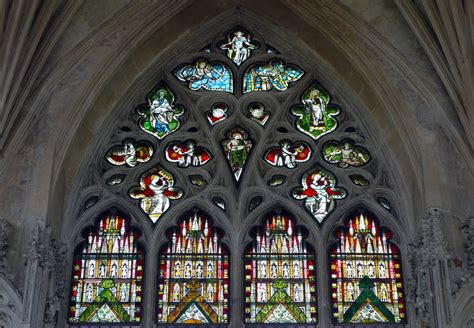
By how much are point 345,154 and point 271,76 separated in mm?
2122

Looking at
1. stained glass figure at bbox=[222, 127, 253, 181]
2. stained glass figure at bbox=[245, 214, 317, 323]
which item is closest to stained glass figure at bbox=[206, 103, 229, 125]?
stained glass figure at bbox=[222, 127, 253, 181]

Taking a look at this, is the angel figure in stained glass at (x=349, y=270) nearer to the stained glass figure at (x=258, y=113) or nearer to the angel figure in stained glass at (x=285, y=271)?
the angel figure in stained glass at (x=285, y=271)

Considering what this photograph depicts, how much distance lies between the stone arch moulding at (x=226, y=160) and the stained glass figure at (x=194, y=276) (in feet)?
0.62

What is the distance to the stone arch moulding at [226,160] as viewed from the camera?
1908 cm

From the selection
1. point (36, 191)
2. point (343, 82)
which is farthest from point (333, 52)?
point (36, 191)

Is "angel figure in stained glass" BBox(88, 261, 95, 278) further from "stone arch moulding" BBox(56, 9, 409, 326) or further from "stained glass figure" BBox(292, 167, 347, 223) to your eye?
"stained glass figure" BBox(292, 167, 347, 223)

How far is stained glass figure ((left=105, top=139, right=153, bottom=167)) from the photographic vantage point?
20031 mm

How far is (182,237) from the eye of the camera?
1909 centimetres

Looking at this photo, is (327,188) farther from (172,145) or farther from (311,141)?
(172,145)

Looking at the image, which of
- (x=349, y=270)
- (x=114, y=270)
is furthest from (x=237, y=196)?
(x=114, y=270)

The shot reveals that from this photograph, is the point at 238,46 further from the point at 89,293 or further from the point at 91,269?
the point at 89,293

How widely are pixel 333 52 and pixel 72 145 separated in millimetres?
4896

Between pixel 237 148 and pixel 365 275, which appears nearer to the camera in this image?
pixel 365 275

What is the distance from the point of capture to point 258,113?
2062 centimetres
